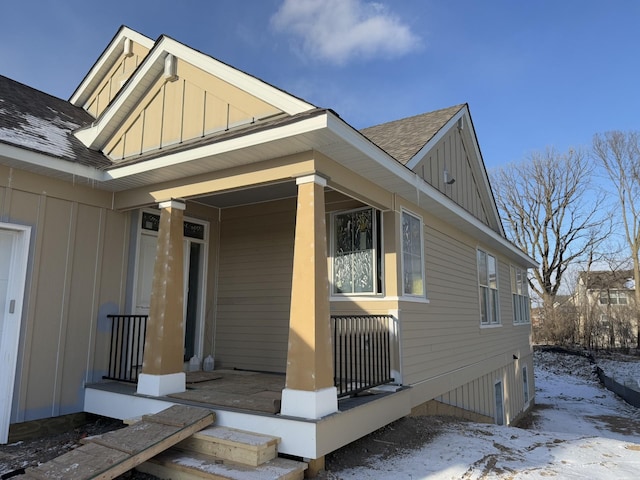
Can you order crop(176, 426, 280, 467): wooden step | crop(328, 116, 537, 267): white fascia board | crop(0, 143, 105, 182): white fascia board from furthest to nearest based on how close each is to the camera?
crop(0, 143, 105, 182): white fascia board < crop(328, 116, 537, 267): white fascia board < crop(176, 426, 280, 467): wooden step

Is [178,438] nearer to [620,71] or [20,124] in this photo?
[20,124]

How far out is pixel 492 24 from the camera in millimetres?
9023

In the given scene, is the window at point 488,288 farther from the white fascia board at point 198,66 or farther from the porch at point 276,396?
the white fascia board at point 198,66

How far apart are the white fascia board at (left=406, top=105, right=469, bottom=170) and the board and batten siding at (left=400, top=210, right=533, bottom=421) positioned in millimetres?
1006

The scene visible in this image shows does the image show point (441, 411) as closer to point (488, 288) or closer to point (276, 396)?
point (276, 396)

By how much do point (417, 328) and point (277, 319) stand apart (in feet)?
6.81

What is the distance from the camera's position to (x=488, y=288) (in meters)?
10.3

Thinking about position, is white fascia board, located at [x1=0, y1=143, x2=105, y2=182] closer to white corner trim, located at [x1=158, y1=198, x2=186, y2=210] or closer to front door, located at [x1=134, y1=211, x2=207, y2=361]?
white corner trim, located at [x1=158, y1=198, x2=186, y2=210]

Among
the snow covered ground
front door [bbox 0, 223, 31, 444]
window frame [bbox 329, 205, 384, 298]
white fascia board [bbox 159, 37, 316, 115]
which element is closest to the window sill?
the snow covered ground

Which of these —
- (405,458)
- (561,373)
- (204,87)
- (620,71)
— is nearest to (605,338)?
(561,373)

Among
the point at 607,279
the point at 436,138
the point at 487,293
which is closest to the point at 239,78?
the point at 436,138

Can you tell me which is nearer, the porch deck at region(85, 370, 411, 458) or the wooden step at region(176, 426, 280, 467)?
the wooden step at region(176, 426, 280, 467)

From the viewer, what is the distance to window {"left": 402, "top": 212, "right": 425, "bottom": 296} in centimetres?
604

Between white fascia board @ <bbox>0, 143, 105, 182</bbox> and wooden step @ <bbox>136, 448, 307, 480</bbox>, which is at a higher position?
white fascia board @ <bbox>0, 143, 105, 182</bbox>
